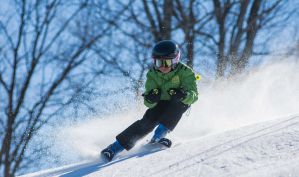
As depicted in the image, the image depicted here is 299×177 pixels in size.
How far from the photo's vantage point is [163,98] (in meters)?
6.12

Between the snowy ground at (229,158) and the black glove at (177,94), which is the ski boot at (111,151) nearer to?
the snowy ground at (229,158)

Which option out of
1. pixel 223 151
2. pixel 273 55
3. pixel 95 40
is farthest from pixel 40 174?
pixel 273 55

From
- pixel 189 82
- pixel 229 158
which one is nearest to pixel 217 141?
pixel 229 158

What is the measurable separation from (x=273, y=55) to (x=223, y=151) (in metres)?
14.3

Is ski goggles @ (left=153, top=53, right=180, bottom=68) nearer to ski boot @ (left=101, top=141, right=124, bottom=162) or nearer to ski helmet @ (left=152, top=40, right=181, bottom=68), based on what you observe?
ski helmet @ (left=152, top=40, right=181, bottom=68)

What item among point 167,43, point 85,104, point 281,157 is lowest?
point 85,104

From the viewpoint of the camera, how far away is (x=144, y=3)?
59.3 feet

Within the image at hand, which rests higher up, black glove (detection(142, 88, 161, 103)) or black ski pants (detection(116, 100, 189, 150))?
black glove (detection(142, 88, 161, 103))

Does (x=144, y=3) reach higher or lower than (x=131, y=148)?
higher

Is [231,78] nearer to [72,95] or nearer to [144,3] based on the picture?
[72,95]

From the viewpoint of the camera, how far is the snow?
3.77m

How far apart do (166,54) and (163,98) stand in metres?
0.50

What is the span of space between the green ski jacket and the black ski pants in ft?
0.43

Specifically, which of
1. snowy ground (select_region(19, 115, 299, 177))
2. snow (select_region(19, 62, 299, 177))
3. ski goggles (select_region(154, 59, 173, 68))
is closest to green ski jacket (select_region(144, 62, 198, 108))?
ski goggles (select_region(154, 59, 173, 68))
